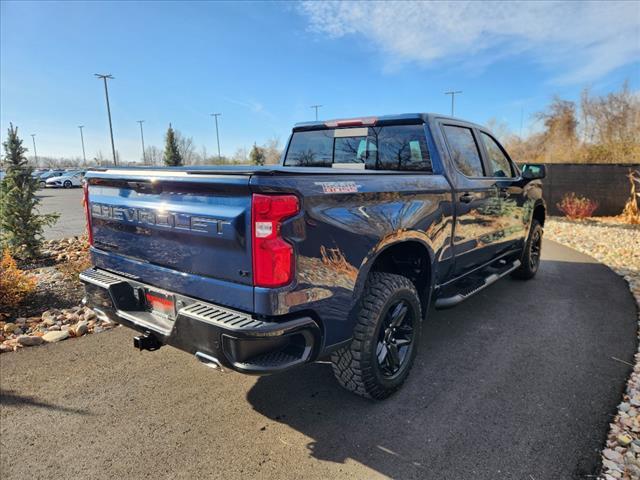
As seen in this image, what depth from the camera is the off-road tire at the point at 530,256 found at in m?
5.84

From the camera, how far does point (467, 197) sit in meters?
3.81

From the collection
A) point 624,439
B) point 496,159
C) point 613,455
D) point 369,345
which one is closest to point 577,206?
point 496,159

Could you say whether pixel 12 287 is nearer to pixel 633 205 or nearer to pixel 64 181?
pixel 633 205

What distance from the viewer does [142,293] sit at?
2.72 metres

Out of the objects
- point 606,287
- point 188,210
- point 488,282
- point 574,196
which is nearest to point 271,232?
point 188,210

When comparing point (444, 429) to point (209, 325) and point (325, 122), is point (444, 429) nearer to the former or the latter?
point (209, 325)

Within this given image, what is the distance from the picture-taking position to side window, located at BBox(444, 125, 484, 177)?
3.86 m

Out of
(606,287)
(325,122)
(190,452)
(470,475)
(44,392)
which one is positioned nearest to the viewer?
(470,475)

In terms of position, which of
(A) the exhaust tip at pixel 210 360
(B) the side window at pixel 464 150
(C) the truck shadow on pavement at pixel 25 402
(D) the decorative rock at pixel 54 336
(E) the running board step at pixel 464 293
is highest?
(B) the side window at pixel 464 150

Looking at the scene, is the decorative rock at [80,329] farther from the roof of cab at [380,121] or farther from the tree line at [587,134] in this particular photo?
the tree line at [587,134]

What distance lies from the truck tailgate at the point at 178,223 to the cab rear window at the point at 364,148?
2.04 metres

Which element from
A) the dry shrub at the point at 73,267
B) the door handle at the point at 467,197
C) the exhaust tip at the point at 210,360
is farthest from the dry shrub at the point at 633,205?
the dry shrub at the point at 73,267

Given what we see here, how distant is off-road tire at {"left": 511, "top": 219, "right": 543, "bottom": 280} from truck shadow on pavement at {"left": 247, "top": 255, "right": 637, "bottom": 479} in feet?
4.08

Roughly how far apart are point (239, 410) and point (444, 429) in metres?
1.38
